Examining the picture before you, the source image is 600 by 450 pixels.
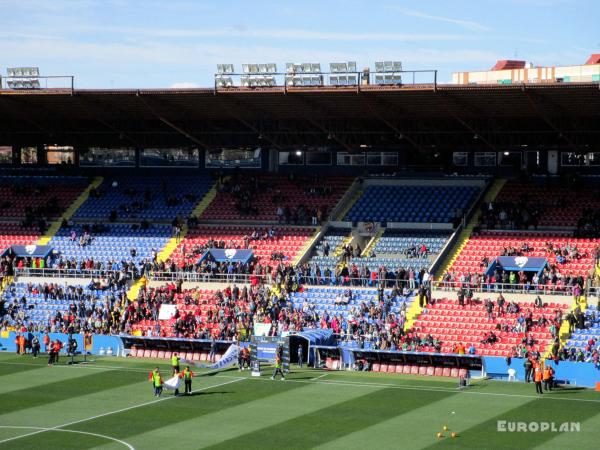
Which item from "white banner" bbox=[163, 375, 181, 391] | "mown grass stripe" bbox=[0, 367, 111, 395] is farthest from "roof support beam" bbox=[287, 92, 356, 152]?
"white banner" bbox=[163, 375, 181, 391]

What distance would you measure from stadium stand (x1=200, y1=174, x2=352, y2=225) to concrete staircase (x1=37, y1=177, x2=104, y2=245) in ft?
31.4

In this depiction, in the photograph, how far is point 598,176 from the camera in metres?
67.9

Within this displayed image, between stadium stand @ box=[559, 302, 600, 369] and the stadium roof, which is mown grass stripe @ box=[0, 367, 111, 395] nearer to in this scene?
the stadium roof

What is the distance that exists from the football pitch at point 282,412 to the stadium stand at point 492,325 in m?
3.54

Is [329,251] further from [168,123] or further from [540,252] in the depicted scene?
[168,123]

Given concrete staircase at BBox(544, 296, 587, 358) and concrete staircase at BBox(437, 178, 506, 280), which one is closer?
concrete staircase at BBox(544, 296, 587, 358)

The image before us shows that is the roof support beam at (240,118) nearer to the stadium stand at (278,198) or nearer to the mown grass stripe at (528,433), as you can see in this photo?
the stadium stand at (278,198)

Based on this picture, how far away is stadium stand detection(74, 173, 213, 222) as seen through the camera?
75750 millimetres

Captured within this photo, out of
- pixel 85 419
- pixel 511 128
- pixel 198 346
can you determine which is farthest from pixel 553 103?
pixel 85 419

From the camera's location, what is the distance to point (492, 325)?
184 feet

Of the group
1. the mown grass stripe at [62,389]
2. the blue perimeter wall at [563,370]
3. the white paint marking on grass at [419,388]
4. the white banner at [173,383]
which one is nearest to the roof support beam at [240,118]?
the mown grass stripe at [62,389]

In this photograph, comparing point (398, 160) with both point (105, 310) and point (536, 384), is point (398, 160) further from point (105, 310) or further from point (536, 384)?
point (536, 384)

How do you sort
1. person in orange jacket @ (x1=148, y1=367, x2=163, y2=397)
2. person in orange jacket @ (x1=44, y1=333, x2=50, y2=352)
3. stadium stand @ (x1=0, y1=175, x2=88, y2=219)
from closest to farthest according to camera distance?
person in orange jacket @ (x1=148, y1=367, x2=163, y2=397), person in orange jacket @ (x1=44, y1=333, x2=50, y2=352), stadium stand @ (x1=0, y1=175, x2=88, y2=219)

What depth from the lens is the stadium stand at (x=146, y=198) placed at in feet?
249
